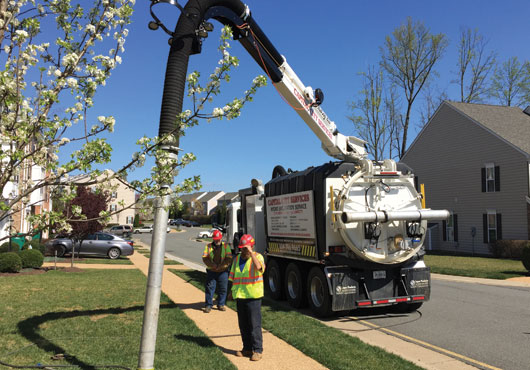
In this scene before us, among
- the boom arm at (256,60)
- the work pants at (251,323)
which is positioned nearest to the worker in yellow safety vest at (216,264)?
the work pants at (251,323)

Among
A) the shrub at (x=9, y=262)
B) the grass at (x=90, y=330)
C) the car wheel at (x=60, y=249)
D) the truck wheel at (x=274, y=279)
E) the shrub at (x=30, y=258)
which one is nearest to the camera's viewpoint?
the grass at (x=90, y=330)

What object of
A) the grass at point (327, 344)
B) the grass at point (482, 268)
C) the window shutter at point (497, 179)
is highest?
the window shutter at point (497, 179)

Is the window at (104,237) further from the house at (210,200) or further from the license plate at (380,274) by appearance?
the house at (210,200)

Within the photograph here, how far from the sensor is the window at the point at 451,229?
29.5 metres

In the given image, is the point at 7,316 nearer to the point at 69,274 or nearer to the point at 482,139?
the point at 69,274

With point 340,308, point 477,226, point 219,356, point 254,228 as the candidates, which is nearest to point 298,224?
point 340,308

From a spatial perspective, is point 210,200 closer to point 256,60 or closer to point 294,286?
point 294,286

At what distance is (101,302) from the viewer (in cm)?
1072

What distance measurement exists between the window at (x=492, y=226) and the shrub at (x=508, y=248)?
0.92 meters

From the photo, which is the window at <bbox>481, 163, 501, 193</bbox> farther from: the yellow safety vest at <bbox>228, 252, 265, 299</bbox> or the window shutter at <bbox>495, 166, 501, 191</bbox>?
the yellow safety vest at <bbox>228, 252, 265, 299</bbox>

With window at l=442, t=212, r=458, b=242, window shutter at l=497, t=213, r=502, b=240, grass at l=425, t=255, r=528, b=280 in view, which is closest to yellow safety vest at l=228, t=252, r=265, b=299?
grass at l=425, t=255, r=528, b=280

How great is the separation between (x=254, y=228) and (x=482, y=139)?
1992 centimetres

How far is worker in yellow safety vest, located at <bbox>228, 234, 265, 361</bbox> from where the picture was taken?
260 inches

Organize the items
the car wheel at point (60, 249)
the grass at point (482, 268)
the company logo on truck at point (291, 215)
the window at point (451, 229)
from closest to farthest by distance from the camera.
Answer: the company logo on truck at point (291, 215), the grass at point (482, 268), the car wheel at point (60, 249), the window at point (451, 229)
